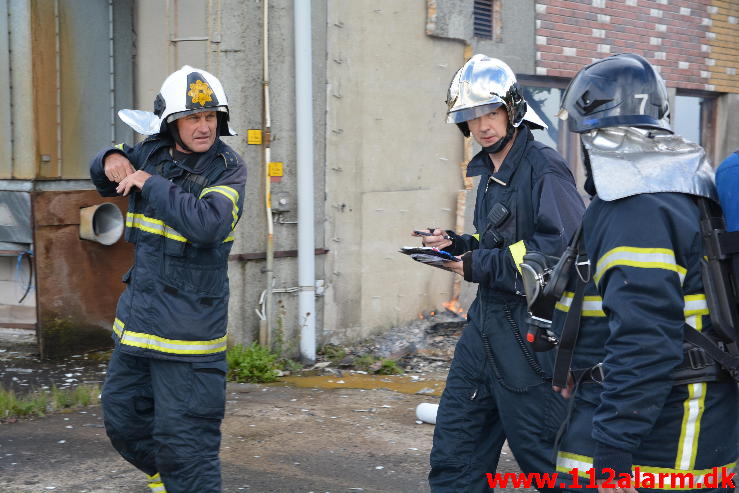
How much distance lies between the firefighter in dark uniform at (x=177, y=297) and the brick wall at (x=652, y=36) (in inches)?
231

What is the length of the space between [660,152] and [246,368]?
15.6 feet

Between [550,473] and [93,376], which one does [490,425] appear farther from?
[93,376]

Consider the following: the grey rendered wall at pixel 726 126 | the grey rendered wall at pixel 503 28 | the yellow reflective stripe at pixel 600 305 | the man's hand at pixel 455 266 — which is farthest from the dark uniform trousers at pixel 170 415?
the grey rendered wall at pixel 726 126

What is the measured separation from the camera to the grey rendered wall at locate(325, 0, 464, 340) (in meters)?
7.58

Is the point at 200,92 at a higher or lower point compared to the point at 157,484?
higher

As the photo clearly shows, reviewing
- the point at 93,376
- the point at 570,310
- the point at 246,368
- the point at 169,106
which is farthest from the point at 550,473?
the point at 93,376

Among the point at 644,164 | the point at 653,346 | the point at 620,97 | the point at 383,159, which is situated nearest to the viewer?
the point at 653,346

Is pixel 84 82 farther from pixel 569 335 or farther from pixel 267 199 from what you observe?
Answer: pixel 569 335

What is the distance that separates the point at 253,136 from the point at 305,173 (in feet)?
1.59

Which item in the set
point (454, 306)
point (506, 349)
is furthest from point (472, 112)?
point (454, 306)

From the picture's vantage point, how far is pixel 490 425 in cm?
369

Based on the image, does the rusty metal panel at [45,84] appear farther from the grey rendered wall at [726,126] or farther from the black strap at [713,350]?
the grey rendered wall at [726,126]

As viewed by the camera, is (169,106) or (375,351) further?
(375,351)

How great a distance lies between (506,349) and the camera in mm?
3523
